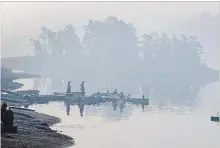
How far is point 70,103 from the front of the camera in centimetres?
6444

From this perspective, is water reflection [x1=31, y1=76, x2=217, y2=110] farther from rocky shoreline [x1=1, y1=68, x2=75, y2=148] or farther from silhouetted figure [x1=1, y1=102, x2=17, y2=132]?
silhouetted figure [x1=1, y1=102, x2=17, y2=132]

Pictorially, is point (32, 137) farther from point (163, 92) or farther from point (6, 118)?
point (163, 92)

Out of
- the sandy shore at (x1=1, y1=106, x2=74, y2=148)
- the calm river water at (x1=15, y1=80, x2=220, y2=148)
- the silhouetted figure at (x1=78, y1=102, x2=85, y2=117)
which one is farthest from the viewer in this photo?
the silhouetted figure at (x1=78, y1=102, x2=85, y2=117)

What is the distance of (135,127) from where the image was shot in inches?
1726

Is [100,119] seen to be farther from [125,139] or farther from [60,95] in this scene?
[60,95]

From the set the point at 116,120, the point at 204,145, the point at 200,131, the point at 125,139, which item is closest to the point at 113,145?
the point at 125,139

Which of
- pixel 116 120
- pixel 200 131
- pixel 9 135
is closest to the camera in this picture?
pixel 9 135

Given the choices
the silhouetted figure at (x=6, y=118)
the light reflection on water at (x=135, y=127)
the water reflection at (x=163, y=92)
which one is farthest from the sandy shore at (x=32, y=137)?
the water reflection at (x=163, y=92)

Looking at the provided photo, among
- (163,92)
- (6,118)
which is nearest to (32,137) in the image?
(6,118)

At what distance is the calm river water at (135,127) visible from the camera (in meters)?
35.7

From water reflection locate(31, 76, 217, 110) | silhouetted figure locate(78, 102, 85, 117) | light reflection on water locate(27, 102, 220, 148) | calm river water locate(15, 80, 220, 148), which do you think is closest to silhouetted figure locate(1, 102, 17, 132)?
light reflection on water locate(27, 102, 220, 148)

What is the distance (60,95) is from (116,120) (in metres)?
20.1

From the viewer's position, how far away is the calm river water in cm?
3566

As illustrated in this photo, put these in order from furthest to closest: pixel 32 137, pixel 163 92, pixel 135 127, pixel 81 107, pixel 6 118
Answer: pixel 163 92 < pixel 81 107 < pixel 135 127 < pixel 32 137 < pixel 6 118
